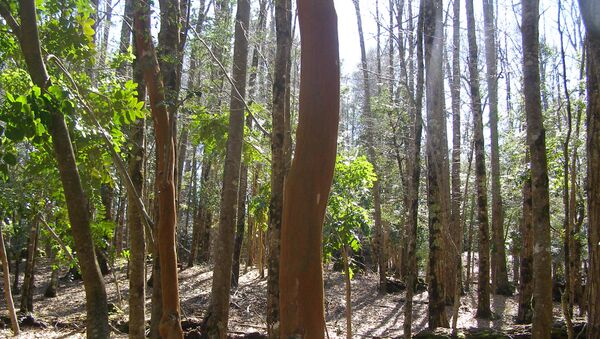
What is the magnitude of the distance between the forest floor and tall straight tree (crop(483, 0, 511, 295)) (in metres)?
1.03

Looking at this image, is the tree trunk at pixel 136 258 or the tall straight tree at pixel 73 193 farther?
the tree trunk at pixel 136 258

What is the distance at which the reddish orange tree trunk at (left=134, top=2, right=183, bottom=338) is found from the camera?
5672mm

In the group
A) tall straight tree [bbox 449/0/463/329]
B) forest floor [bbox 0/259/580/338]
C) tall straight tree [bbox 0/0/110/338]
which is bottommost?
forest floor [bbox 0/259/580/338]

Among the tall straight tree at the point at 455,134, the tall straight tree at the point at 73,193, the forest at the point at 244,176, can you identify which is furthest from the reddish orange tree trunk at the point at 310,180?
the tall straight tree at the point at 455,134

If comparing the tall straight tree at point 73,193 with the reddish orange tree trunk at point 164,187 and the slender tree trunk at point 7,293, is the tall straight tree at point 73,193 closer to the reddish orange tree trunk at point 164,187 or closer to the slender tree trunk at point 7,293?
the reddish orange tree trunk at point 164,187

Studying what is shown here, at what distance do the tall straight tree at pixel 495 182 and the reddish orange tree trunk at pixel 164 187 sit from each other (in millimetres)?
12828

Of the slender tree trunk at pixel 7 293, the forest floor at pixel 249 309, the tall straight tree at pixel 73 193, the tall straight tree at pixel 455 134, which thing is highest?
the tall straight tree at pixel 455 134

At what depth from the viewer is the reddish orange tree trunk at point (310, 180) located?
3.29m

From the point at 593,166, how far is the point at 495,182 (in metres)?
15.2

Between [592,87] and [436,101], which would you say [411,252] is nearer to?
[436,101]

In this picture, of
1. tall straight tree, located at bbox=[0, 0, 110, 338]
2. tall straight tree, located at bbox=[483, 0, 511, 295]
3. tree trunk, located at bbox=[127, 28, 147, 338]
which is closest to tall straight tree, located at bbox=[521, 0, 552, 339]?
tree trunk, located at bbox=[127, 28, 147, 338]

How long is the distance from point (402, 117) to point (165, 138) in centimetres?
1558

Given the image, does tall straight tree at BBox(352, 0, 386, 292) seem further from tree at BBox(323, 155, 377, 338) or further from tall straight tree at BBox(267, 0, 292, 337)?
tall straight tree at BBox(267, 0, 292, 337)

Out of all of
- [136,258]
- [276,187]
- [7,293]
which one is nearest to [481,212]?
[276,187]
